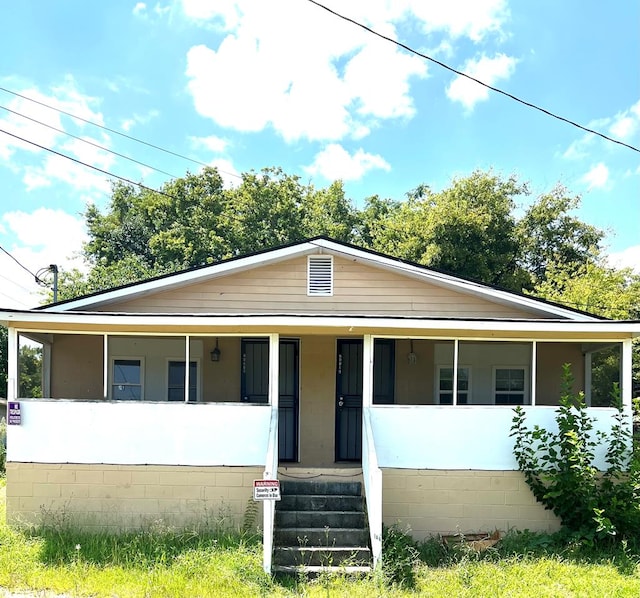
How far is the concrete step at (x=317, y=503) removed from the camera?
758 centimetres

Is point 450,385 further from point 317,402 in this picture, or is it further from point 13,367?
point 13,367

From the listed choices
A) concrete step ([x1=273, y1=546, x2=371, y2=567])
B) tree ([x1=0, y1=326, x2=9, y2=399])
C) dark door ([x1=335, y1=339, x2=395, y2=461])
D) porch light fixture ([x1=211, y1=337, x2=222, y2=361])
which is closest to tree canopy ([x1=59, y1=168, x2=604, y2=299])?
tree ([x1=0, y1=326, x2=9, y2=399])

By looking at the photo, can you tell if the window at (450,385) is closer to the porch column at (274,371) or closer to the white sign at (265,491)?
the porch column at (274,371)

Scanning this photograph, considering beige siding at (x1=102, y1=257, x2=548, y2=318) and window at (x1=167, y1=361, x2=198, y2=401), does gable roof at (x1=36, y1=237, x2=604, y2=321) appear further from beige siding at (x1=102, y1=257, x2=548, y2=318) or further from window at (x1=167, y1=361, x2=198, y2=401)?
window at (x1=167, y1=361, x2=198, y2=401)

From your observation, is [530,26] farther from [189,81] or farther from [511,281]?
[511,281]

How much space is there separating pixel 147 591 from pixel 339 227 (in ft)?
68.7

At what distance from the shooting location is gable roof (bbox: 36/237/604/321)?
9.16 meters

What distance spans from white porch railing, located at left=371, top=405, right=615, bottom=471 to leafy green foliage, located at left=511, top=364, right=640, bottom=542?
128mm

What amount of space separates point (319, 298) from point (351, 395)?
1785 millimetres

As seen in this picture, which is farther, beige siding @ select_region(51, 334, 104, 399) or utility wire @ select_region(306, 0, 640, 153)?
beige siding @ select_region(51, 334, 104, 399)

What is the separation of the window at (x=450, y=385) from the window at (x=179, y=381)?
432 cm

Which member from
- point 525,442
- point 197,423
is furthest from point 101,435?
point 525,442

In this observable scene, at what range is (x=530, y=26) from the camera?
8664 millimetres

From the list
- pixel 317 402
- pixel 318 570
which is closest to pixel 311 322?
pixel 317 402
